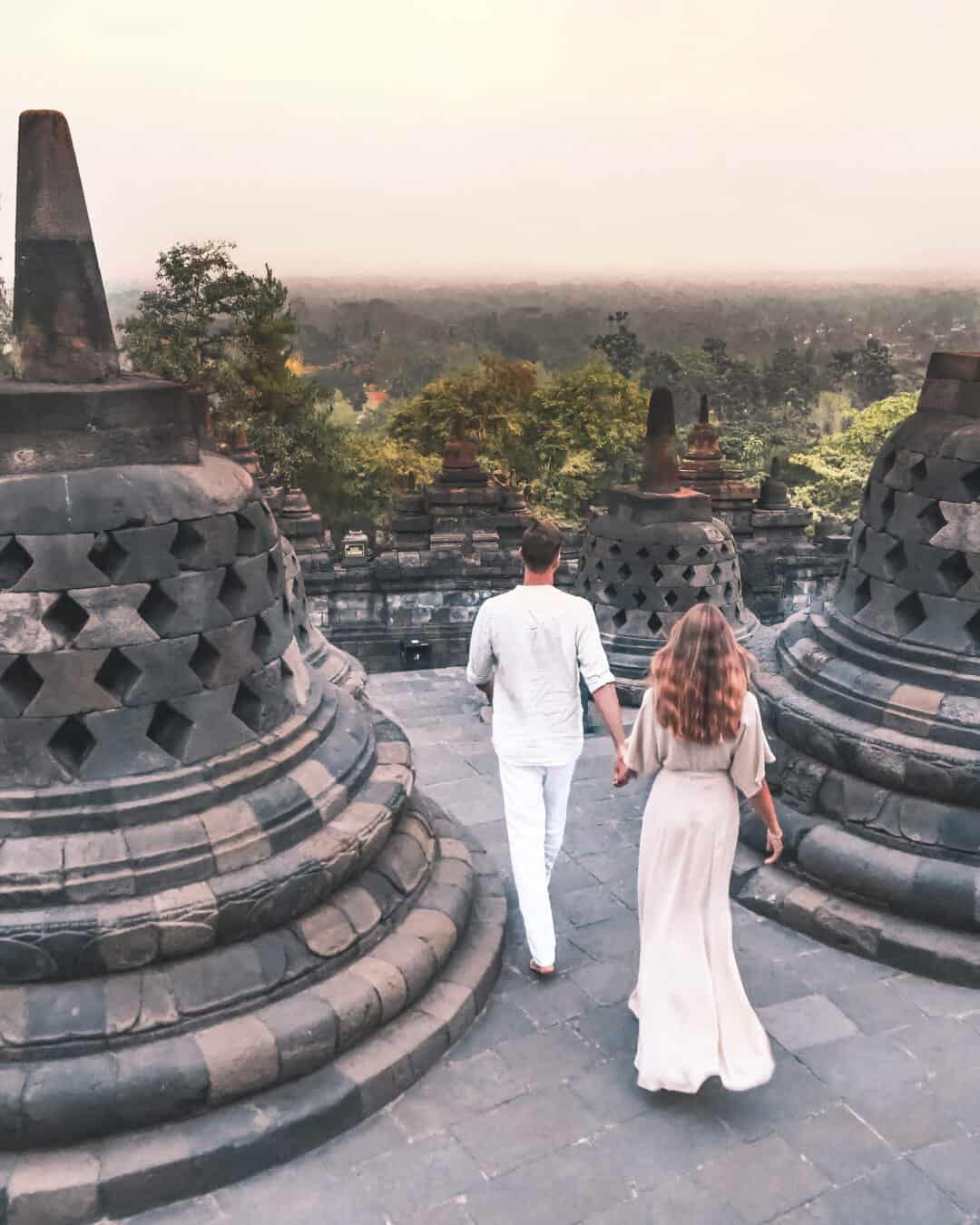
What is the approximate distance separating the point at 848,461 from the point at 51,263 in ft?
95.0

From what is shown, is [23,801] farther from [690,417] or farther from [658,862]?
[690,417]

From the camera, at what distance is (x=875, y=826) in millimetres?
4543

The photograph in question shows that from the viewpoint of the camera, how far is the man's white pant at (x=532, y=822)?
400 cm

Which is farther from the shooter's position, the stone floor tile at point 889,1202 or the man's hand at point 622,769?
the man's hand at point 622,769

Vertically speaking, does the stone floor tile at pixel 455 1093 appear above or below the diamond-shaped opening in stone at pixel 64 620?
below

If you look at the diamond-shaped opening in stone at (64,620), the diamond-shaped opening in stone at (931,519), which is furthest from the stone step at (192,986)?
the diamond-shaped opening in stone at (931,519)

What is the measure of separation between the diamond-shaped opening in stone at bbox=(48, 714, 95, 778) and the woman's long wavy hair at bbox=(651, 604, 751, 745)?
2.00 metres

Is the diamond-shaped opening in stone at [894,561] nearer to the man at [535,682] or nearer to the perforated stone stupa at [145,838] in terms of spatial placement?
the man at [535,682]

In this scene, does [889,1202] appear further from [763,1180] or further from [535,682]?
[535,682]

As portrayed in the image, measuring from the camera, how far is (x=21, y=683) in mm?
3418

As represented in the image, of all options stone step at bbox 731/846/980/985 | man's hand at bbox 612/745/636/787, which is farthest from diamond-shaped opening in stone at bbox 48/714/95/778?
stone step at bbox 731/846/980/985

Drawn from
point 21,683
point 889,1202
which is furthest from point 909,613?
point 21,683

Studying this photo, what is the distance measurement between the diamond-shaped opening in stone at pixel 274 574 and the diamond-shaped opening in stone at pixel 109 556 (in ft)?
2.18

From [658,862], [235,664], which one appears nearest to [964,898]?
[658,862]
